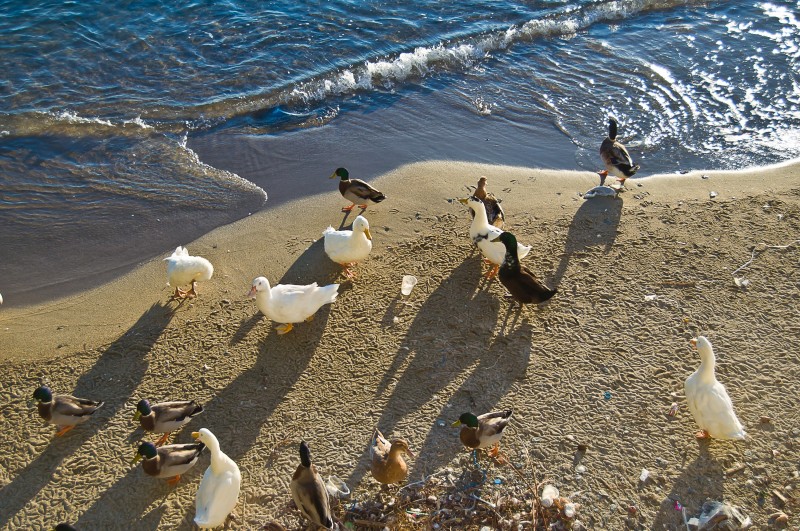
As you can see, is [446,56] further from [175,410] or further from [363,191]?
[175,410]

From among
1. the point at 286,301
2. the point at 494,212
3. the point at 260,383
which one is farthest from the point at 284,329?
the point at 494,212

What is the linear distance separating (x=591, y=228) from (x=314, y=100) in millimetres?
5638

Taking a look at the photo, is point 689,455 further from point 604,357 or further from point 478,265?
point 478,265

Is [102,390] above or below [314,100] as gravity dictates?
below

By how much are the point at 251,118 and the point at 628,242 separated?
6322 mm

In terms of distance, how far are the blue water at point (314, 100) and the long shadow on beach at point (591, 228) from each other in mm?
1279

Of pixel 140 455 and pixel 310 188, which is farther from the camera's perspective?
pixel 310 188

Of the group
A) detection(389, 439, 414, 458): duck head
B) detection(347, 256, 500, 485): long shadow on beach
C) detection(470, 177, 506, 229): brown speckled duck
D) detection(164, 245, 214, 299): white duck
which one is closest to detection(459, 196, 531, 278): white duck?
detection(347, 256, 500, 485): long shadow on beach

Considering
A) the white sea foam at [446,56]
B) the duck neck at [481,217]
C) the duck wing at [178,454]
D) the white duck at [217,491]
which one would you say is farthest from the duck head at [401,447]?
the white sea foam at [446,56]

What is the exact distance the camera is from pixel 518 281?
257 inches

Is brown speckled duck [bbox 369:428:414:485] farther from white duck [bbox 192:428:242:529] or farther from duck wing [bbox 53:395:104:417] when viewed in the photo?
duck wing [bbox 53:395:104:417]

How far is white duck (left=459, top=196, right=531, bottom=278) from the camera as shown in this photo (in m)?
7.05

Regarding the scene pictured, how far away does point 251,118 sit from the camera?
10664mm

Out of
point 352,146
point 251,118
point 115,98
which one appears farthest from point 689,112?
point 115,98
